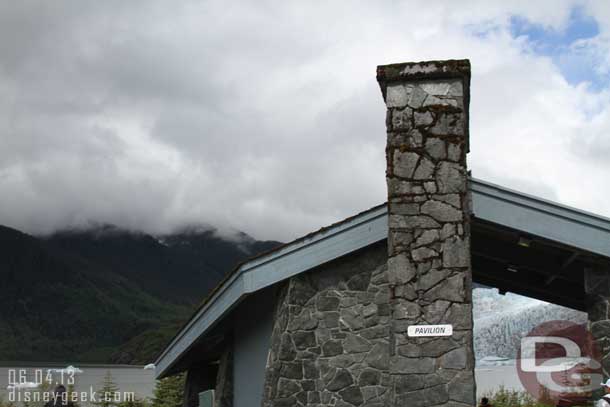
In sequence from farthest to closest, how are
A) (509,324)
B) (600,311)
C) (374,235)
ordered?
1. (509,324)
2. (374,235)
3. (600,311)

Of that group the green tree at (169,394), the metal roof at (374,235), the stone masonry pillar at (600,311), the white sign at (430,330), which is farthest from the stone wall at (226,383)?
the green tree at (169,394)

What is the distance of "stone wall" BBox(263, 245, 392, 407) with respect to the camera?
37.4 ft

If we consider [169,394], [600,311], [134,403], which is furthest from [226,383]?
[169,394]

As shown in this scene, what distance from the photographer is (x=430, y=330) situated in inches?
376

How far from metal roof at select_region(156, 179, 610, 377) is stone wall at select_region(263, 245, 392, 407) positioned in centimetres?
27

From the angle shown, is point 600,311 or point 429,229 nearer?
point 429,229

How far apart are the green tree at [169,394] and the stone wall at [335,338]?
12.2m

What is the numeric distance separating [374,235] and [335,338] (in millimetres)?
1461

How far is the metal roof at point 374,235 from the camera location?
10.8 metres

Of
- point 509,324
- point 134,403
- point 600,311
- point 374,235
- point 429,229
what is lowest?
point 134,403

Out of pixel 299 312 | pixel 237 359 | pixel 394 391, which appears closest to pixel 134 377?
pixel 237 359

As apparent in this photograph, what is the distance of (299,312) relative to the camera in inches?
461

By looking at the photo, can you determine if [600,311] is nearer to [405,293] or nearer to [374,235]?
[405,293]

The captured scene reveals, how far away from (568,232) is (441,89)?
2.47 meters
